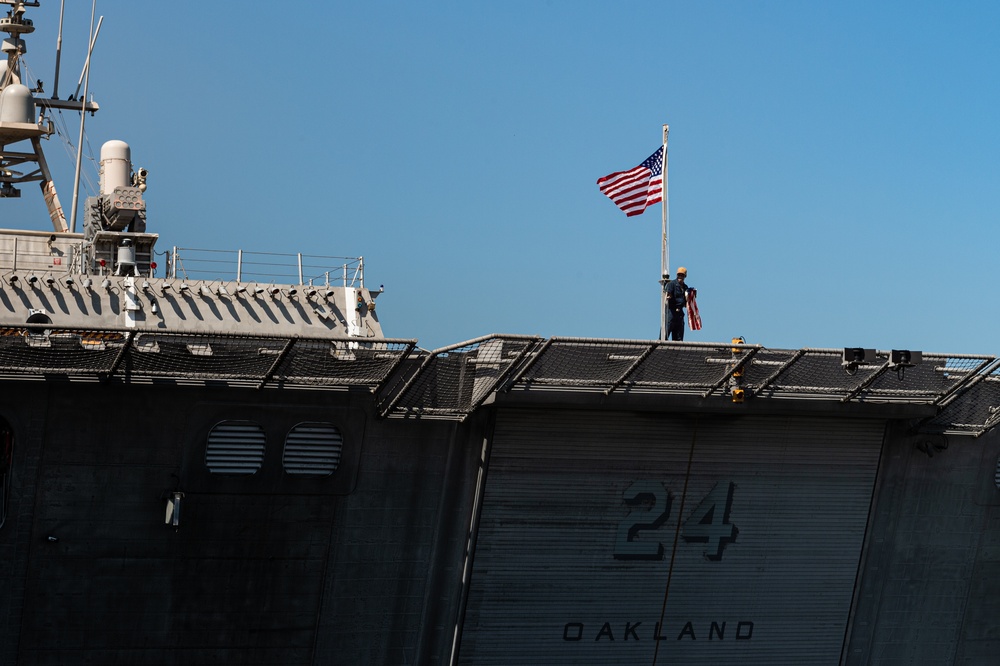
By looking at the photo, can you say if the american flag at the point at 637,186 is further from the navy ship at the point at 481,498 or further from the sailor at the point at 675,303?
the navy ship at the point at 481,498

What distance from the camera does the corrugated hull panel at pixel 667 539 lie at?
22094 millimetres

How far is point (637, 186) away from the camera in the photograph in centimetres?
2608

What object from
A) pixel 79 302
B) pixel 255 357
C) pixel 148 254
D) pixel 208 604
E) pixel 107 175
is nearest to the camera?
pixel 255 357

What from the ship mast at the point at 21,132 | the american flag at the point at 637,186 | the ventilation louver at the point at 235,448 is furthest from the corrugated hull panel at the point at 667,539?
the ship mast at the point at 21,132

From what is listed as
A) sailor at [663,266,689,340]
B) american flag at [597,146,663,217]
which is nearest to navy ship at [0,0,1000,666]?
sailor at [663,266,689,340]

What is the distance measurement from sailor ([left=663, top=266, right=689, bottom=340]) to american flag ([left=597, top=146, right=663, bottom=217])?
8.05 ft

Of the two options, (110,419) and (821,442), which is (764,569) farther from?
(110,419)

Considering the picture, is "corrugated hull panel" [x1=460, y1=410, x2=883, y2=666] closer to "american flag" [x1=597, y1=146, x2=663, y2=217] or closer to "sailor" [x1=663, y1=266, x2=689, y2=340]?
"sailor" [x1=663, y1=266, x2=689, y2=340]

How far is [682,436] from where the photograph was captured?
22594 mm

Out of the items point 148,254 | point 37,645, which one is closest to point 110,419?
point 37,645

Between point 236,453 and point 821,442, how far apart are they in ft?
34.1

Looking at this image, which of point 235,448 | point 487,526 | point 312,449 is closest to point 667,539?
point 487,526

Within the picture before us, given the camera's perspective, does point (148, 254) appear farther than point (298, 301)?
Yes

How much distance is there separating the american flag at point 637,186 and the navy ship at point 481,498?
215 inches
